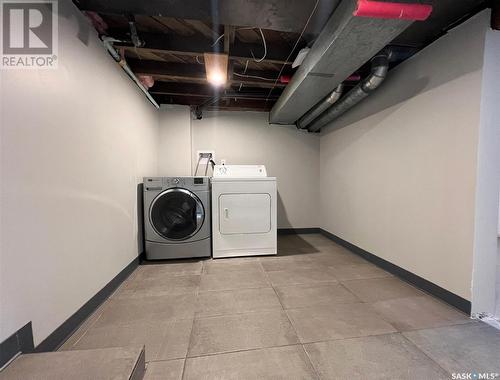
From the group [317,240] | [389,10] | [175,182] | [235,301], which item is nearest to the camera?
[389,10]

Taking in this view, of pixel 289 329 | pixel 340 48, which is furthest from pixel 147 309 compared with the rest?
pixel 340 48

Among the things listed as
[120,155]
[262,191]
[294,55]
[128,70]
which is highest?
[294,55]

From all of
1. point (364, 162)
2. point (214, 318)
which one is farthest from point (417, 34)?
point (214, 318)

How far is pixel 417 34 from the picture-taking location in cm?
168

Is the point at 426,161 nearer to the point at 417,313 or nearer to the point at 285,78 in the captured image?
the point at 417,313

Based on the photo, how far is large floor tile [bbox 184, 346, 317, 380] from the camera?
104 cm

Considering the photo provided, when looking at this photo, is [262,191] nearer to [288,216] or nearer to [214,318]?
[288,216]

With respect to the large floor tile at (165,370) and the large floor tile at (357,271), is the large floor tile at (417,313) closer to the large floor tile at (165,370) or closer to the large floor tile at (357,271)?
the large floor tile at (357,271)

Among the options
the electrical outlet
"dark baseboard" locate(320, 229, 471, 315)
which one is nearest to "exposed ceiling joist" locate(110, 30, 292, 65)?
the electrical outlet

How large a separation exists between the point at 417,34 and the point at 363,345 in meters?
2.32

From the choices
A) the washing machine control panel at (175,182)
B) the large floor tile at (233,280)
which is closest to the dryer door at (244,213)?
the washing machine control panel at (175,182)

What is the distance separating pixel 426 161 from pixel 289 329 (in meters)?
1.78

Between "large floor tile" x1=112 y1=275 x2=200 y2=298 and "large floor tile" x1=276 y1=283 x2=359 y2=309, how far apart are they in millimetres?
824

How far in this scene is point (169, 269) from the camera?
2.39 meters
